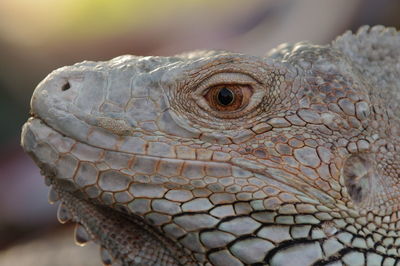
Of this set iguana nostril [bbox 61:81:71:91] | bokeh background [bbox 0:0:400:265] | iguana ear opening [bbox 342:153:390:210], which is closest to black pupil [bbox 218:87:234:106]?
iguana ear opening [bbox 342:153:390:210]

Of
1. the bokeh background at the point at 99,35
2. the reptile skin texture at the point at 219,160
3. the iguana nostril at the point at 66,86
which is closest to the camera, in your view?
the reptile skin texture at the point at 219,160

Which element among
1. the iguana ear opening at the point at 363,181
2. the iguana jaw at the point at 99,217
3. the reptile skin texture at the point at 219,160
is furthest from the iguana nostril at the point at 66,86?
the iguana ear opening at the point at 363,181

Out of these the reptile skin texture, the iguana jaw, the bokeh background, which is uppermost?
the bokeh background

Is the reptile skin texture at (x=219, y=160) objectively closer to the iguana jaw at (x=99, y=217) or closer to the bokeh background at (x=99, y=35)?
the iguana jaw at (x=99, y=217)

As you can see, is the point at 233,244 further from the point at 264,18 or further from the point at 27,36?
the point at 27,36

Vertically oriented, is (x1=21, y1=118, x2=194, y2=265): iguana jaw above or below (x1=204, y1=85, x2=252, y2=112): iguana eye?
below

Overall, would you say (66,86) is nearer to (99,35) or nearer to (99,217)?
(99,217)

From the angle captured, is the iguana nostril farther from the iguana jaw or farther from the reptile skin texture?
the iguana jaw
